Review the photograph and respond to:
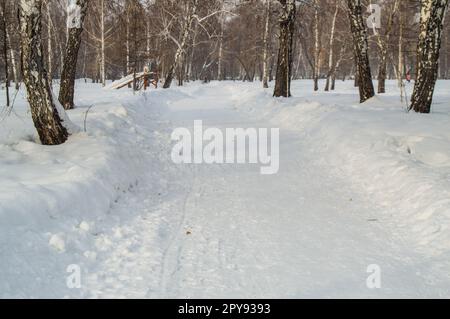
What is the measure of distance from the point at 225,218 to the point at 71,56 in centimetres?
820

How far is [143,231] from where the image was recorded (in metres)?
5.07

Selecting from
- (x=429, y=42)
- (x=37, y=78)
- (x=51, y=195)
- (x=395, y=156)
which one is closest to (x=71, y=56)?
(x=37, y=78)

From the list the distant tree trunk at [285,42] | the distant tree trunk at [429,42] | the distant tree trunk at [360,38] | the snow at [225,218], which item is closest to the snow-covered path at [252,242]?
the snow at [225,218]

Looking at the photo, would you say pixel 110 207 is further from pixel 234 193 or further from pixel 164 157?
pixel 164 157

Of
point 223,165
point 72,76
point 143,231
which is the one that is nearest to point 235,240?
point 143,231

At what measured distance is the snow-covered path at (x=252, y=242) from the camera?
3857 mm

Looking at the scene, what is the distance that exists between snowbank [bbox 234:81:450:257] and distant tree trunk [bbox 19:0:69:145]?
520 cm

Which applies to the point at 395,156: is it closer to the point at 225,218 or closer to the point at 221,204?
the point at 221,204

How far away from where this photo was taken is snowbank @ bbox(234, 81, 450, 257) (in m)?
5.17

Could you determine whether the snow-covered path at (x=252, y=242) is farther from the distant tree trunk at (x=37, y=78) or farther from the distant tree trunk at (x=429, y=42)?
the distant tree trunk at (x=429, y=42)

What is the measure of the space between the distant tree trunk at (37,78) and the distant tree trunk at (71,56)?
150 inches

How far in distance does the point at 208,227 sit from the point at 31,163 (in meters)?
3.18
